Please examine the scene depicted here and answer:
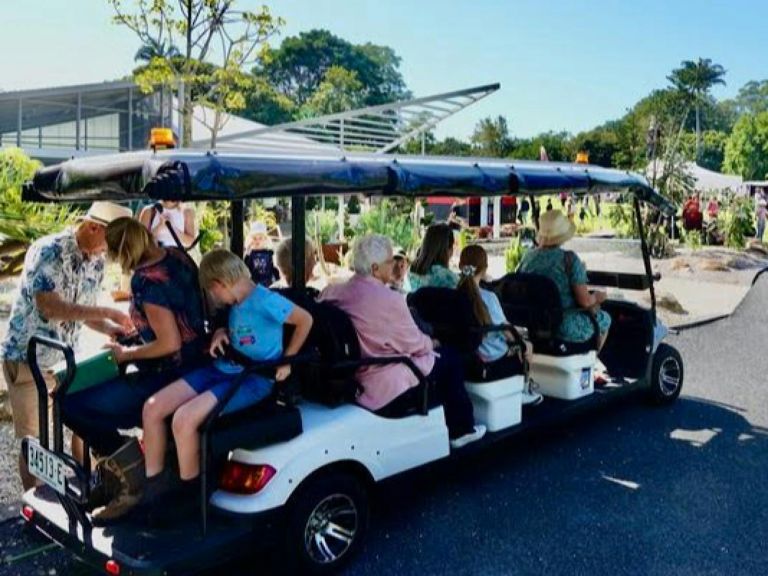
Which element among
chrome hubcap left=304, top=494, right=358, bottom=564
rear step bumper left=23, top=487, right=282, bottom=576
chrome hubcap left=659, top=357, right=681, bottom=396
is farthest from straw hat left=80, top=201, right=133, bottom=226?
chrome hubcap left=659, top=357, right=681, bottom=396

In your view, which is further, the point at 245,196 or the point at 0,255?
the point at 0,255

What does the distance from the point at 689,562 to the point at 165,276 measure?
104 inches

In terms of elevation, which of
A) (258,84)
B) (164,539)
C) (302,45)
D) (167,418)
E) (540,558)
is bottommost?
(540,558)

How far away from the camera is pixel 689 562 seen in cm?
351

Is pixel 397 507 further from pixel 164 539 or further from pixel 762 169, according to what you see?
pixel 762 169

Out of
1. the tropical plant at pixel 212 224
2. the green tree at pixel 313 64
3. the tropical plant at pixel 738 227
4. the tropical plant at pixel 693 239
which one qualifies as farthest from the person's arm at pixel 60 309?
the green tree at pixel 313 64

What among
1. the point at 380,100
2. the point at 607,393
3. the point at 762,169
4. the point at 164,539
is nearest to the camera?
the point at 164,539

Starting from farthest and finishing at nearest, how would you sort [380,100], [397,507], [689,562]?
1. [380,100]
2. [397,507]
3. [689,562]

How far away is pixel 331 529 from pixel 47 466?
47.8 inches

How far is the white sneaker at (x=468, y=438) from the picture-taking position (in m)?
4.14

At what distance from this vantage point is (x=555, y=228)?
5250 millimetres

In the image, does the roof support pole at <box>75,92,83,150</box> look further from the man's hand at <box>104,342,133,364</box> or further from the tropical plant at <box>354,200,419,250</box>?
the man's hand at <box>104,342,133,364</box>

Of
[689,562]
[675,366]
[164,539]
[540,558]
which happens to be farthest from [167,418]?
[675,366]

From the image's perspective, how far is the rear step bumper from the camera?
2865 millimetres
